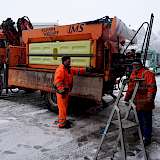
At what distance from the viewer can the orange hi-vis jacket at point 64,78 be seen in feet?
17.7

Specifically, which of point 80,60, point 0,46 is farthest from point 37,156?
point 0,46

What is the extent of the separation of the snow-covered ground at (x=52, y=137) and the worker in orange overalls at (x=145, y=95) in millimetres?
342

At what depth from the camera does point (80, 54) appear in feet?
19.7

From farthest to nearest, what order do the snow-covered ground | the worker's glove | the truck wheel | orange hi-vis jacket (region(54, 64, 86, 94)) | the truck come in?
1. the truck wheel
2. the worker's glove
3. the truck
4. orange hi-vis jacket (region(54, 64, 86, 94))
5. the snow-covered ground

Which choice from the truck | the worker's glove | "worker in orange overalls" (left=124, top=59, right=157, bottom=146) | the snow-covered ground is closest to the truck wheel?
the truck

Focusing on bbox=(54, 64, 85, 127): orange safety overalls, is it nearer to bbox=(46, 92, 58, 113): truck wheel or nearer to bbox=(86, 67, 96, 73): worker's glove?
bbox=(86, 67, 96, 73): worker's glove

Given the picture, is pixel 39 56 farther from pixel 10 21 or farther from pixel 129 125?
pixel 129 125

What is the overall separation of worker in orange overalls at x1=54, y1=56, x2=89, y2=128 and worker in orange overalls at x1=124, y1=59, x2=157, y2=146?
1522 mm

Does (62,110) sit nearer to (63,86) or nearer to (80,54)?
(63,86)

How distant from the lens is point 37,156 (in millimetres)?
3957

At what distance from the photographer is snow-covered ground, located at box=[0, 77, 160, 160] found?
13.3 ft

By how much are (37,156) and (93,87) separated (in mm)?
2105

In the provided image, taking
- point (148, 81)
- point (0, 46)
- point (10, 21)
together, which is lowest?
point (148, 81)

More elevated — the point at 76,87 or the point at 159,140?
the point at 76,87
